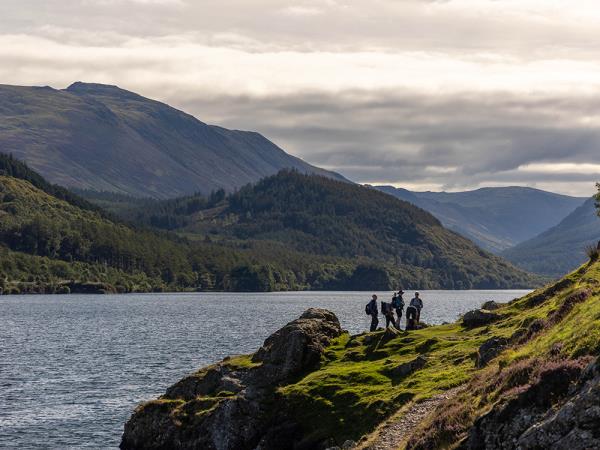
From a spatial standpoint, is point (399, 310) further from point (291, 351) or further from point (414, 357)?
point (414, 357)

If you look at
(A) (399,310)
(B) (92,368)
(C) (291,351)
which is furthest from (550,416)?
(B) (92,368)

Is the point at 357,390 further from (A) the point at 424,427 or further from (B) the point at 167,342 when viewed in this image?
(B) the point at 167,342

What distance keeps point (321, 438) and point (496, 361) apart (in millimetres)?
11287

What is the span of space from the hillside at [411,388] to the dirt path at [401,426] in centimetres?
10

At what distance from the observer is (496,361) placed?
4238 cm

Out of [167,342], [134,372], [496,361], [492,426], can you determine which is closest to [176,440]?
[496,361]

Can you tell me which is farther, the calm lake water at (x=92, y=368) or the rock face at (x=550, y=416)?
the calm lake water at (x=92, y=368)

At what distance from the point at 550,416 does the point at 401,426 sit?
13397 mm

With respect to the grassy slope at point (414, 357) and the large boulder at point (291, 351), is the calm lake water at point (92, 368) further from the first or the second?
the grassy slope at point (414, 357)

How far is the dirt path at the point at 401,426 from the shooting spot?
131 feet

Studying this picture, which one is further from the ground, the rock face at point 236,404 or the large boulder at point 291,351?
the large boulder at point 291,351

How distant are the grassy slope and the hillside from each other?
0.09 m

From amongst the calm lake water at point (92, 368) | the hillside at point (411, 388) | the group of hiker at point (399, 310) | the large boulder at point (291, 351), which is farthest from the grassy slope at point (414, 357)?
the calm lake water at point (92, 368)

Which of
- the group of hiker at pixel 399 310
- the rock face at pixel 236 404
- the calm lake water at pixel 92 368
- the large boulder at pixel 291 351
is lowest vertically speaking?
the calm lake water at pixel 92 368
